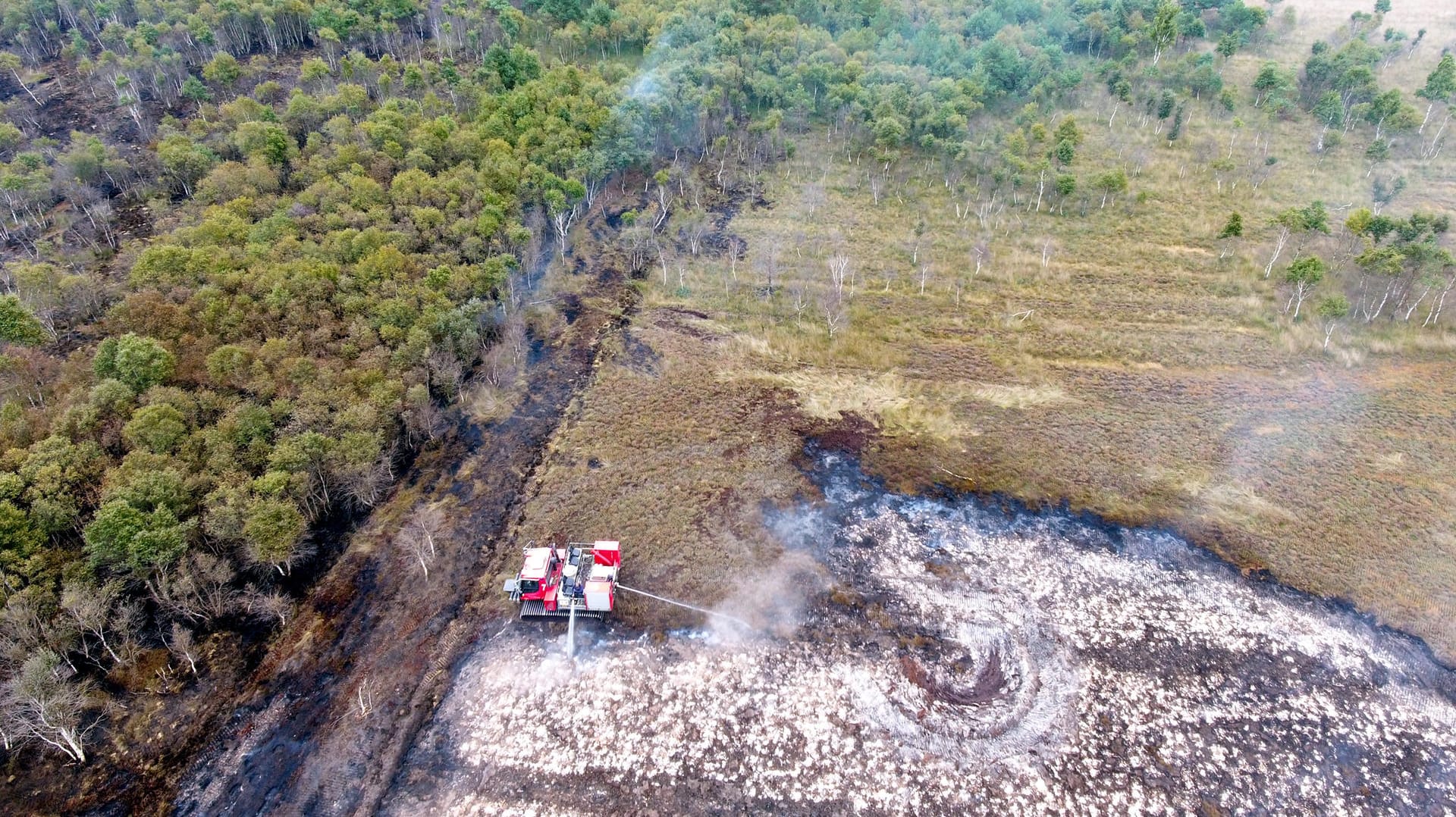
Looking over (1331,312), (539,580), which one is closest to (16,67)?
(539,580)

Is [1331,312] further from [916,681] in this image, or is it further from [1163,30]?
[1163,30]

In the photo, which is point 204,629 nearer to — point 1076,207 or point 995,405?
point 995,405

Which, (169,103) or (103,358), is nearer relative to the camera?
(103,358)

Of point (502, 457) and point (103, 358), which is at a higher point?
point (103, 358)

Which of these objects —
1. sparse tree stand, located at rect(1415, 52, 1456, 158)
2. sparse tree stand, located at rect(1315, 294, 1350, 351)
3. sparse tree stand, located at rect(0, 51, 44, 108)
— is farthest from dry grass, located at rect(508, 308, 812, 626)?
sparse tree stand, located at rect(1415, 52, 1456, 158)

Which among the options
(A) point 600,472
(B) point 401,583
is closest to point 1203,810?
(A) point 600,472
